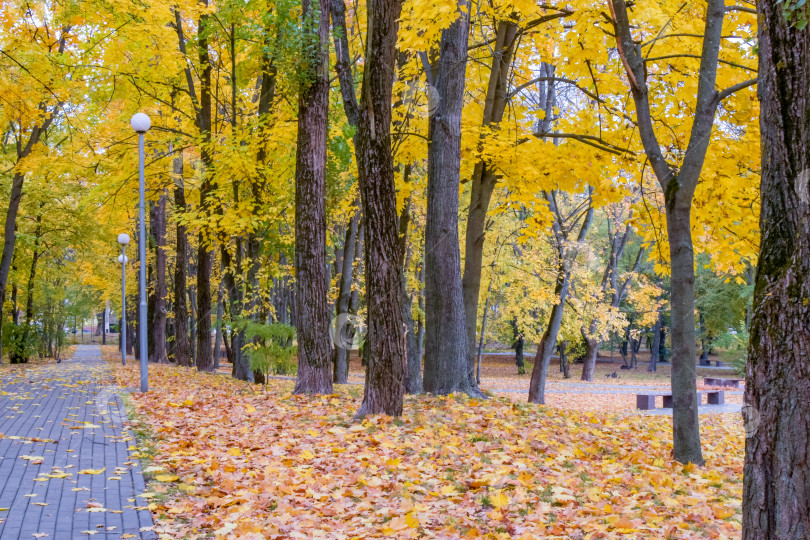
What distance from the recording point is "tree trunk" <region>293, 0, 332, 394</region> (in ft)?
31.9

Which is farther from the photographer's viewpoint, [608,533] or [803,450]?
[608,533]

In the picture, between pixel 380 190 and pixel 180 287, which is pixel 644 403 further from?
pixel 180 287

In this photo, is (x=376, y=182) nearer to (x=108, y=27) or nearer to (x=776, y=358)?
(x=776, y=358)

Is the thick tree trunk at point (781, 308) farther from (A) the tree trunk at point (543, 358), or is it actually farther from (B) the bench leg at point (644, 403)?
(B) the bench leg at point (644, 403)

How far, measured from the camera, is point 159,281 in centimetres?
2469

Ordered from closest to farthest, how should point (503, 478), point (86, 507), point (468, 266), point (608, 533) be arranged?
point (608, 533), point (86, 507), point (503, 478), point (468, 266)

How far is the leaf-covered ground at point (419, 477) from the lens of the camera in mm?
4359

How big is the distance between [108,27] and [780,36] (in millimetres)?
14546

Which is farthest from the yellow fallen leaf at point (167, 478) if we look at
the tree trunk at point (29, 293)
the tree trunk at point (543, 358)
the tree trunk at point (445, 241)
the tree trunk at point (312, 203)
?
the tree trunk at point (29, 293)

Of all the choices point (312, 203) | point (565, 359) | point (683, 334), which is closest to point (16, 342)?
point (312, 203)

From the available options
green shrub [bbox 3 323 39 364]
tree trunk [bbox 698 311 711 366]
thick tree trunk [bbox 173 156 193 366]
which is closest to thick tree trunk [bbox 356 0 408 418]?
thick tree trunk [bbox 173 156 193 366]

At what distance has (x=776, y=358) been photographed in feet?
10.3

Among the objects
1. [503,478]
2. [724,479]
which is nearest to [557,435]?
[724,479]

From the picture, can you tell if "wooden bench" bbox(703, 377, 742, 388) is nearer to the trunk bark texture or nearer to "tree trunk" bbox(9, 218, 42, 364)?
the trunk bark texture
